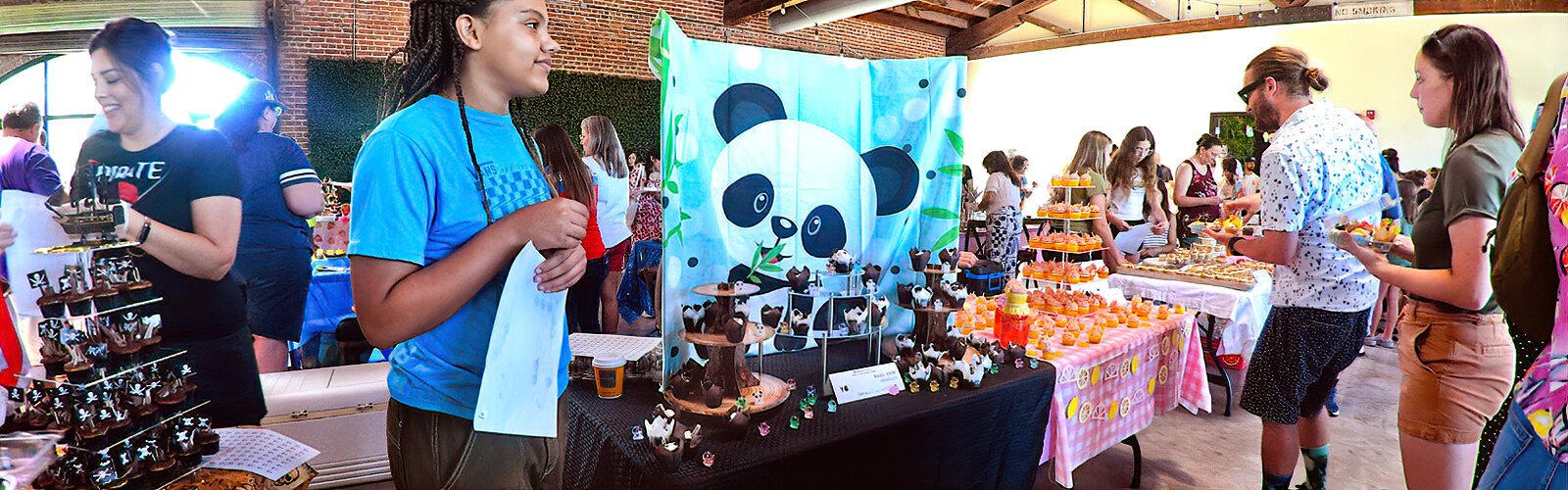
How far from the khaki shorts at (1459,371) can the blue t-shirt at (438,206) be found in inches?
82.1

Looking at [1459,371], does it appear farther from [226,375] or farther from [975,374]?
[226,375]

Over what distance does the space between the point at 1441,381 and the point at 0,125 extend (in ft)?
10.3

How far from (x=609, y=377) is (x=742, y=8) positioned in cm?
800

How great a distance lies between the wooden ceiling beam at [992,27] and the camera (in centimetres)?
1024

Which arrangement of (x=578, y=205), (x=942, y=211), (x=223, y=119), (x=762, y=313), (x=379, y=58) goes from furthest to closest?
(x=379, y=58)
(x=942, y=211)
(x=223, y=119)
(x=762, y=313)
(x=578, y=205)

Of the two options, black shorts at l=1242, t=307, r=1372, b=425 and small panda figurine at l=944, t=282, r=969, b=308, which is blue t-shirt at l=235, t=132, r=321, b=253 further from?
black shorts at l=1242, t=307, r=1372, b=425

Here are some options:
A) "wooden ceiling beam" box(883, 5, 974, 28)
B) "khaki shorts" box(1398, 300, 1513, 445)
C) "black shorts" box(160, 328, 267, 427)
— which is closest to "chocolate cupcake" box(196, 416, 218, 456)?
"black shorts" box(160, 328, 267, 427)

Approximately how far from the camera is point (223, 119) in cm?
179

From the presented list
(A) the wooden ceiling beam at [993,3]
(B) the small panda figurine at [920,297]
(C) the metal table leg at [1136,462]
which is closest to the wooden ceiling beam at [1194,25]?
(A) the wooden ceiling beam at [993,3]

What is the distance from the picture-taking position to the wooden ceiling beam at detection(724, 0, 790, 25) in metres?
8.71

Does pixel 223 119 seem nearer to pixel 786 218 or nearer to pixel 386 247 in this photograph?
pixel 386 247

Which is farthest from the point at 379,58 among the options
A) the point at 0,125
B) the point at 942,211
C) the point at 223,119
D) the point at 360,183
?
the point at 360,183

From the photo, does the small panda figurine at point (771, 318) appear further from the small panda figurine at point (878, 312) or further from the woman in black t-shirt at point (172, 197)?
the woman in black t-shirt at point (172, 197)

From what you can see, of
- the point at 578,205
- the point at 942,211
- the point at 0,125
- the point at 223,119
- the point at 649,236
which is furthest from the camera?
the point at 649,236
